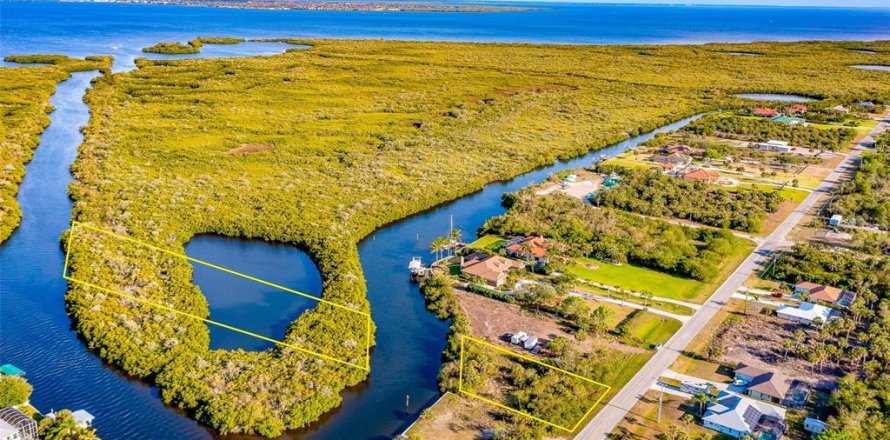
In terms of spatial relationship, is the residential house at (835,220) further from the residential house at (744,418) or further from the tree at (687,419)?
the tree at (687,419)

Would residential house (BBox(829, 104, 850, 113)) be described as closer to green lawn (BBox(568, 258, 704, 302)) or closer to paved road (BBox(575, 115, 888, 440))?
paved road (BBox(575, 115, 888, 440))

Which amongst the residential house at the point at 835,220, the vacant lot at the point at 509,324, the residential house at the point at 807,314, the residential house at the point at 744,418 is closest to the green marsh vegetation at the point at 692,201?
the residential house at the point at 835,220

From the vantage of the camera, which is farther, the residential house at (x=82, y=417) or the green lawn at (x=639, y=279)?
the green lawn at (x=639, y=279)

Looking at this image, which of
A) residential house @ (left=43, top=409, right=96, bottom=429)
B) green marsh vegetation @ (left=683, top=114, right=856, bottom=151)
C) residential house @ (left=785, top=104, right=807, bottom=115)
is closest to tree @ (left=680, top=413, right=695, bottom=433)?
residential house @ (left=43, top=409, right=96, bottom=429)

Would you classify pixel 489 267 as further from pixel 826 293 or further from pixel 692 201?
pixel 692 201

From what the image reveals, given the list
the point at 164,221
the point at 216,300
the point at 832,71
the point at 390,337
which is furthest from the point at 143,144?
the point at 832,71

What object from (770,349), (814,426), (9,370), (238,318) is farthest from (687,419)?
(9,370)

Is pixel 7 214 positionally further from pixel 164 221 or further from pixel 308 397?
pixel 308 397
